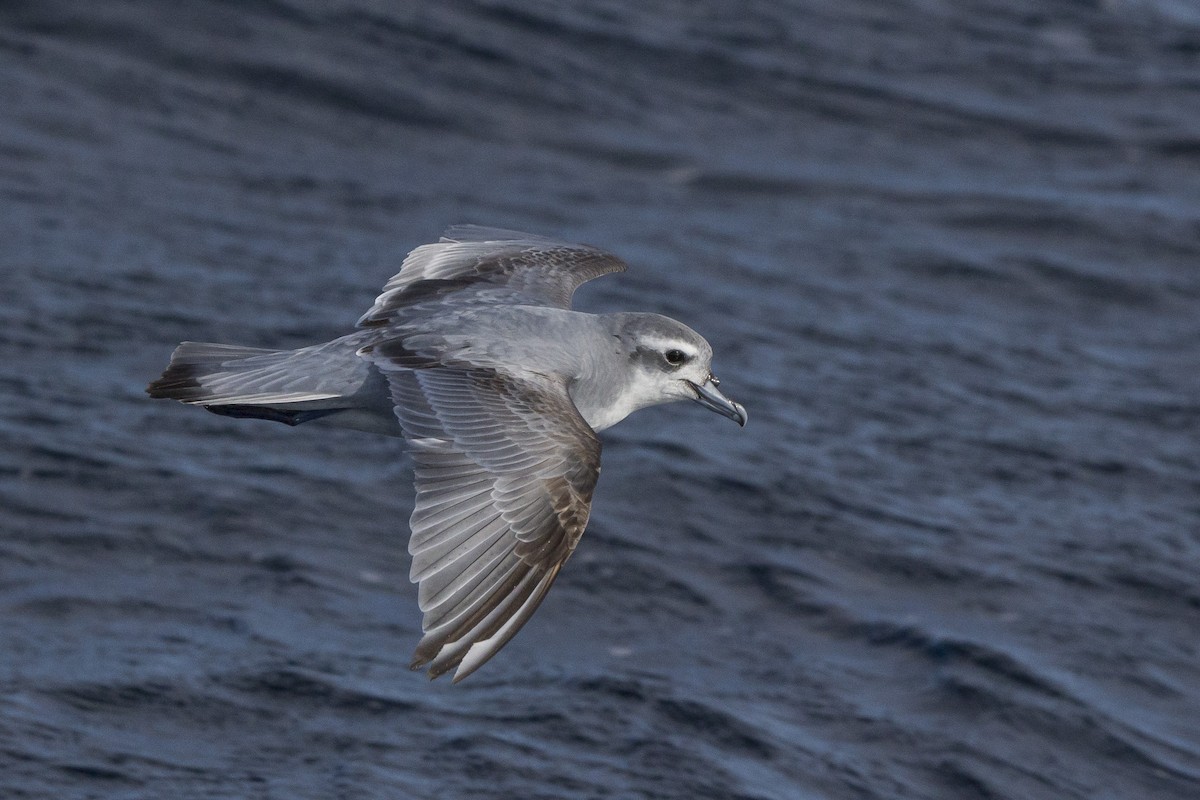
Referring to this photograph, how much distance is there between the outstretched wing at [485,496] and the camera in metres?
5.32

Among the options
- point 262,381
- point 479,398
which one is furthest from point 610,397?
point 262,381

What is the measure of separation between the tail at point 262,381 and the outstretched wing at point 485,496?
21 centimetres

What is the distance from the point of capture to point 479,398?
5996 millimetres

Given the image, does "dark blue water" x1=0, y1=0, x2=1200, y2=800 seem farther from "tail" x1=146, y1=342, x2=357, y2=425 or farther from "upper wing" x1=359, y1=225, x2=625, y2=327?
"upper wing" x1=359, y1=225, x2=625, y2=327

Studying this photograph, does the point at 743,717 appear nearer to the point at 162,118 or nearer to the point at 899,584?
the point at 899,584

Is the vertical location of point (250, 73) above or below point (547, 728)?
above

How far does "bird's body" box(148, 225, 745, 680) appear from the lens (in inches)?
214

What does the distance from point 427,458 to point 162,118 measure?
891cm

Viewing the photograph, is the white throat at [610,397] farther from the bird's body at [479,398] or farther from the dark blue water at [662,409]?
the dark blue water at [662,409]

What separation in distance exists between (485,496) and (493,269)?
223 cm

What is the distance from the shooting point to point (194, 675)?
8.16 metres

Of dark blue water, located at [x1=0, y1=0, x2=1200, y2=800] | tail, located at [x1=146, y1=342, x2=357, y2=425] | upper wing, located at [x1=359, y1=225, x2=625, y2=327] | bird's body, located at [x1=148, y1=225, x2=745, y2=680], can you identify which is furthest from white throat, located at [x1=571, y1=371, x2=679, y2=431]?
dark blue water, located at [x1=0, y1=0, x2=1200, y2=800]

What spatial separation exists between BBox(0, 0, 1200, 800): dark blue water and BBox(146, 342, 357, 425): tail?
1.92 m


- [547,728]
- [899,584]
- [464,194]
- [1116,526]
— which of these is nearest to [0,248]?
[464,194]
